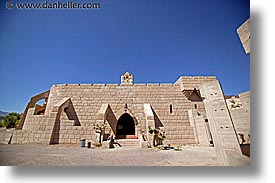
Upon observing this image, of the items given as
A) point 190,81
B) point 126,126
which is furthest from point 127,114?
point 190,81

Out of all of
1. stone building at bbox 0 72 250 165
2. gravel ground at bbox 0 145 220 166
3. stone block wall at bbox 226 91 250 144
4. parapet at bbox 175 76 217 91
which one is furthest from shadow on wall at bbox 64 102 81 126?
stone block wall at bbox 226 91 250 144

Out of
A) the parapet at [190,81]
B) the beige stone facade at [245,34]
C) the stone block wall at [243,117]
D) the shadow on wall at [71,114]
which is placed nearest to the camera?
the beige stone facade at [245,34]

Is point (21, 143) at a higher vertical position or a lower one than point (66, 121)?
lower

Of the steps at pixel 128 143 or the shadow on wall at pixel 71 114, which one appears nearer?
the steps at pixel 128 143

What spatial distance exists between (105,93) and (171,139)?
4287mm

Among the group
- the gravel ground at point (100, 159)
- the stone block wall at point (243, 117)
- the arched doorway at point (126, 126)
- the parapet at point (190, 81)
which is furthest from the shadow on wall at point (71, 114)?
the stone block wall at point (243, 117)

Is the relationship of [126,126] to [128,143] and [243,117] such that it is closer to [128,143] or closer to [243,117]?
[128,143]

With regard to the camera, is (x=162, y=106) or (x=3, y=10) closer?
(x=3, y=10)

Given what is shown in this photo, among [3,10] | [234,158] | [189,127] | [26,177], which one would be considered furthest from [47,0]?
[189,127]

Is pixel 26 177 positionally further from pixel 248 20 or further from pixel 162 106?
pixel 162 106

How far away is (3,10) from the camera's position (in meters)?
3.88

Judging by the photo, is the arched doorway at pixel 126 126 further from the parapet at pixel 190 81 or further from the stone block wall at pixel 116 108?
the parapet at pixel 190 81

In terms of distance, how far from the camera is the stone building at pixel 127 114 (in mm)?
7332
